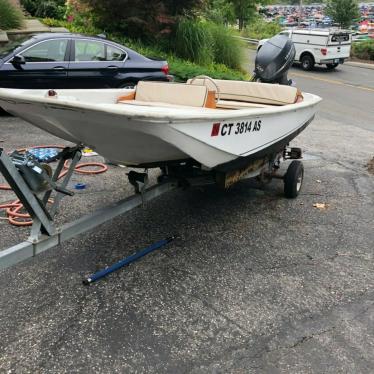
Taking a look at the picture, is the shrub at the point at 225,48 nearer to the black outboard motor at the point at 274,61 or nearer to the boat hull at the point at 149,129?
the black outboard motor at the point at 274,61

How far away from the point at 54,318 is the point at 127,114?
1.49m

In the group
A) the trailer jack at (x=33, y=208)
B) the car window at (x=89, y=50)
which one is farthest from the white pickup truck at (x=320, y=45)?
the trailer jack at (x=33, y=208)

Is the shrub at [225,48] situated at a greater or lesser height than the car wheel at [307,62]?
greater

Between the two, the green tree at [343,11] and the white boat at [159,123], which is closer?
the white boat at [159,123]

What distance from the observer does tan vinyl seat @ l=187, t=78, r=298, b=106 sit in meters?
6.10

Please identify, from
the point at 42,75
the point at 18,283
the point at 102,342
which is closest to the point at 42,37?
the point at 42,75

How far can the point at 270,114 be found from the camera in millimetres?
4723

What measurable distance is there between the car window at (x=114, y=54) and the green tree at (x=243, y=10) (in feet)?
108

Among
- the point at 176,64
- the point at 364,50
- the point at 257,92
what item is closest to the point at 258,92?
the point at 257,92

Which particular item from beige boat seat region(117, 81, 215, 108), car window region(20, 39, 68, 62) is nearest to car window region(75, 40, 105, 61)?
car window region(20, 39, 68, 62)

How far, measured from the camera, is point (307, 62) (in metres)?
23.5

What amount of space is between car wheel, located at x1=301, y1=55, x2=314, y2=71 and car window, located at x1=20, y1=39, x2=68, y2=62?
16.5 metres

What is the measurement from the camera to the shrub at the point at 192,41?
15.3 metres

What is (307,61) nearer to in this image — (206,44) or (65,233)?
(206,44)
